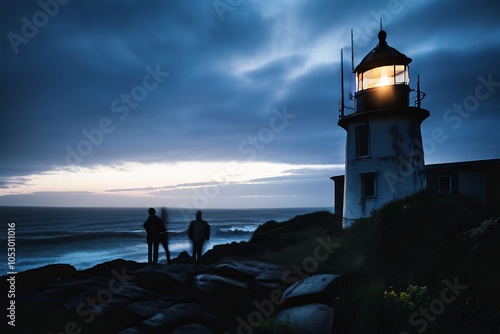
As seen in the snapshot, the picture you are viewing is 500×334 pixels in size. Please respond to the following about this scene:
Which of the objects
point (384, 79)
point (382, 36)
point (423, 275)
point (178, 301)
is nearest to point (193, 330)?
point (178, 301)

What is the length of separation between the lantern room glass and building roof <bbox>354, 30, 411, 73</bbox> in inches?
10.4

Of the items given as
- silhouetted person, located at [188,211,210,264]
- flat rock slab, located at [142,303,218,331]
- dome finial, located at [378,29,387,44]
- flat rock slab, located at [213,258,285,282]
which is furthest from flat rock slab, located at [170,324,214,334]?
dome finial, located at [378,29,387,44]

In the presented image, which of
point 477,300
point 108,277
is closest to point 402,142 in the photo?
point 477,300

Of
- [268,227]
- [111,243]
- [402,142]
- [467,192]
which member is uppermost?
[402,142]

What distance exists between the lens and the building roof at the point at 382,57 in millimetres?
15727

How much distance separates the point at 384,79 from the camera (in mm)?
16234

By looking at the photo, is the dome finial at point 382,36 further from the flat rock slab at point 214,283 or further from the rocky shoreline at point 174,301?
the flat rock slab at point 214,283

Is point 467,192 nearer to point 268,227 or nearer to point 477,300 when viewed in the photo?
point 477,300

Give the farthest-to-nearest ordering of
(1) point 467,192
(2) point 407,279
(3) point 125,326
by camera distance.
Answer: (1) point 467,192 → (2) point 407,279 → (3) point 125,326

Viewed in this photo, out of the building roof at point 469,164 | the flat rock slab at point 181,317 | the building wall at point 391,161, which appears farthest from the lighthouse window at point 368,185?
the flat rock slab at point 181,317

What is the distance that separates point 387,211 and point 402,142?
17.3ft

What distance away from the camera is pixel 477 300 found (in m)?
4.73

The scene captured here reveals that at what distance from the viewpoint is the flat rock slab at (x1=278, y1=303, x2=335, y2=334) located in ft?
14.5

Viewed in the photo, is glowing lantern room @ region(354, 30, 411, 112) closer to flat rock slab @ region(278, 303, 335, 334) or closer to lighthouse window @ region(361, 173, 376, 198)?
lighthouse window @ region(361, 173, 376, 198)
